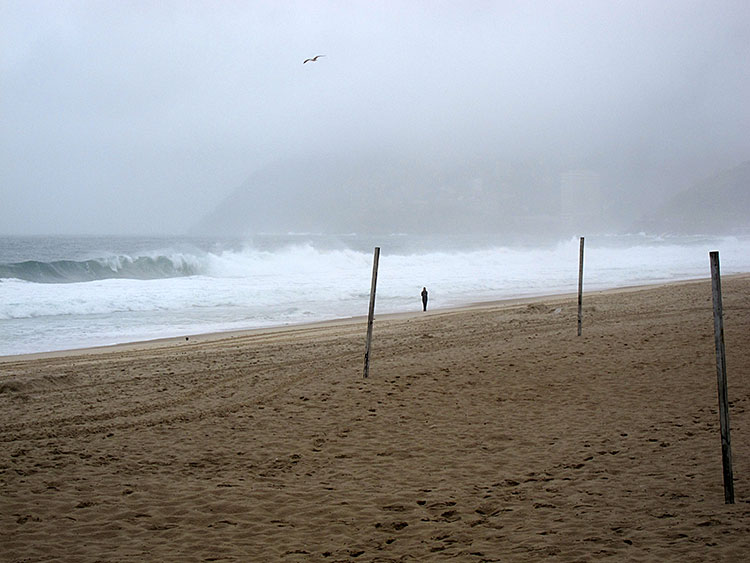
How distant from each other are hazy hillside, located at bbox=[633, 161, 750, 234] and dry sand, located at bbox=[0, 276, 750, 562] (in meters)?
99.7

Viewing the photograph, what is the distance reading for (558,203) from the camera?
8744 cm

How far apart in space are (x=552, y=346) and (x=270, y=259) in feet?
145

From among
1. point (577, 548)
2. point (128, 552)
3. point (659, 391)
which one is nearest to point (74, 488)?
point (128, 552)

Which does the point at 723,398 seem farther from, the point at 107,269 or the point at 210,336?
the point at 107,269

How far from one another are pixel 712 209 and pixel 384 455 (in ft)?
386

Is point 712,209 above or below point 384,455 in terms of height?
above

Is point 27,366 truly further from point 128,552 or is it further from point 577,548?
point 577,548

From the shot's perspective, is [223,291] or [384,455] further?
[223,291]

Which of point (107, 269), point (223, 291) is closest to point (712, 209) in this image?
point (107, 269)

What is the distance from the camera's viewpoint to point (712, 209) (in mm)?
107188

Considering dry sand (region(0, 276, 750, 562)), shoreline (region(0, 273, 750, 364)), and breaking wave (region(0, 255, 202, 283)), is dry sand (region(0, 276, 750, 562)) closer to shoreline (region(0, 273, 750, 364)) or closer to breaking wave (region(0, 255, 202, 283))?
shoreline (region(0, 273, 750, 364))

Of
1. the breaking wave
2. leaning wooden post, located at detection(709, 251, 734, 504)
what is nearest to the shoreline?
leaning wooden post, located at detection(709, 251, 734, 504)

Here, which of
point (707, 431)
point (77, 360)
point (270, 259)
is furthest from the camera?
point (270, 259)

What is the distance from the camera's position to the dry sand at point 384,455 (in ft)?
14.3
